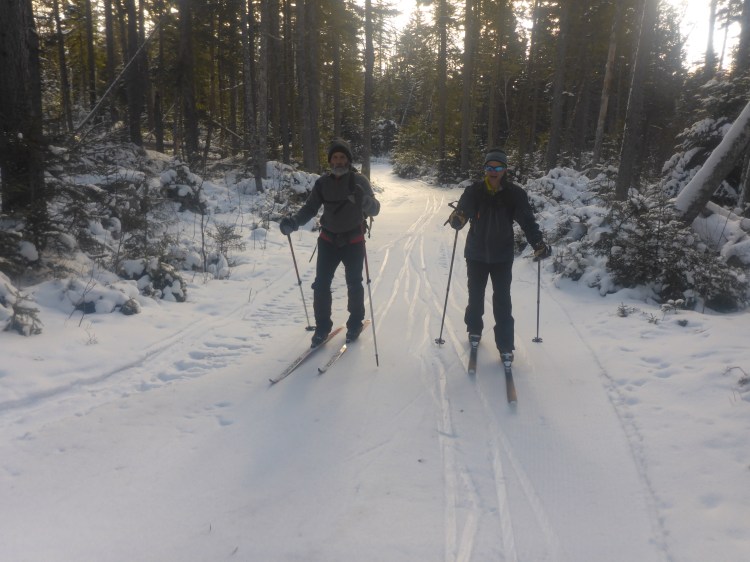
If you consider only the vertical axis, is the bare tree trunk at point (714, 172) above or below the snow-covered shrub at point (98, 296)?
above

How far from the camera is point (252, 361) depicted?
518cm

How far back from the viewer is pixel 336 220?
5.58 m

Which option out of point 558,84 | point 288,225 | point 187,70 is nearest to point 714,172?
point 288,225

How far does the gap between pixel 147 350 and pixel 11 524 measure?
2.60 meters

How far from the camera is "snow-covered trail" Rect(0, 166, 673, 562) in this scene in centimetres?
263

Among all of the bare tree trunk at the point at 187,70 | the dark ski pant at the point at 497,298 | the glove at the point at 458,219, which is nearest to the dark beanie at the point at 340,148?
the glove at the point at 458,219

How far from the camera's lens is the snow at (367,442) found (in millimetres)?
2658

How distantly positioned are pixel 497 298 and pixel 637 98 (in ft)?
27.6

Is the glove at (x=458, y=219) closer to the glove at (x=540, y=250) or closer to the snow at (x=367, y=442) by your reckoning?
the glove at (x=540, y=250)

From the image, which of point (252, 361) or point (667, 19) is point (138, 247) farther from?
point (667, 19)

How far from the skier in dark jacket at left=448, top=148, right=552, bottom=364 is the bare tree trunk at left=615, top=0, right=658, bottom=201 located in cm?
728

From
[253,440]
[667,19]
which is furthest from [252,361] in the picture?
[667,19]

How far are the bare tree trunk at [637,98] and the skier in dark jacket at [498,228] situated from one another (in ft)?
23.9

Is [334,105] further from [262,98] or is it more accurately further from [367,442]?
[367,442]
